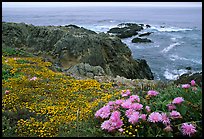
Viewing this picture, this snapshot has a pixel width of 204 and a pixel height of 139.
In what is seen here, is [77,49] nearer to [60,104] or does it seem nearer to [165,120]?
[60,104]

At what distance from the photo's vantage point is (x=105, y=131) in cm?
377

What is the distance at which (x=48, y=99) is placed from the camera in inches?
294

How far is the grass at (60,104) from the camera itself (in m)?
3.94

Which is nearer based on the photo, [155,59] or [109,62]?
[109,62]

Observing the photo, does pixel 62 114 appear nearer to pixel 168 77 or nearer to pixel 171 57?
pixel 168 77

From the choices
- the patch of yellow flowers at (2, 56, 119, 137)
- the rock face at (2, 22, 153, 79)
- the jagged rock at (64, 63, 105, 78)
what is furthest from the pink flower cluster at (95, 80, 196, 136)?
the rock face at (2, 22, 153, 79)

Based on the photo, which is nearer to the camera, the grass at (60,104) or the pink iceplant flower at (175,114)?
the pink iceplant flower at (175,114)

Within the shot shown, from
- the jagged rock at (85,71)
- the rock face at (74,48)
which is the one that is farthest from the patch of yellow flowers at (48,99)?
the rock face at (74,48)

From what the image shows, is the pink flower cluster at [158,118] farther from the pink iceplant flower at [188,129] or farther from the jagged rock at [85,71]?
the jagged rock at [85,71]

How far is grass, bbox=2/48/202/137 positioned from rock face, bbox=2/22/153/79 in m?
6.23

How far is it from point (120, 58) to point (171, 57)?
629 inches

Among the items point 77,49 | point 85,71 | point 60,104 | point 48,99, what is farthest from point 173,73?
point 60,104

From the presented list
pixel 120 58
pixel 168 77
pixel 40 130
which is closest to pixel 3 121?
pixel 40 130

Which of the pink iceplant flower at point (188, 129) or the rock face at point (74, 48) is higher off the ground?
the pink iceplant flower at point (188, 129)
